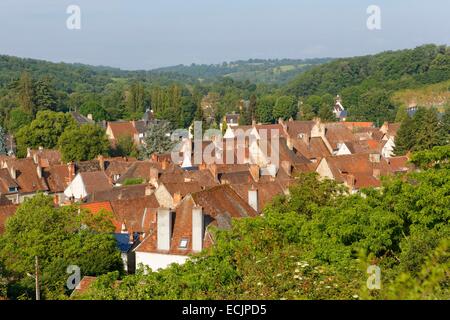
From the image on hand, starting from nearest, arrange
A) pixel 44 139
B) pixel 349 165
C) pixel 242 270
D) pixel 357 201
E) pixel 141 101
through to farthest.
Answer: pixel 242 270, pixel 357 201, pixel 349 165, pixel 44 139, pixel 141 101

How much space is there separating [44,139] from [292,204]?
51.8 m

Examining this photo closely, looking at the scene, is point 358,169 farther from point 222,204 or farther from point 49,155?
point 49,155

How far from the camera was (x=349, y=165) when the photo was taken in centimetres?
4775

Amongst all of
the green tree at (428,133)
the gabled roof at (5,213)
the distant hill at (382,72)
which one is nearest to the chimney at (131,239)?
the gabled roof at (5,213)

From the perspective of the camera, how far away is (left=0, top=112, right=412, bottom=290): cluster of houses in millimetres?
27531

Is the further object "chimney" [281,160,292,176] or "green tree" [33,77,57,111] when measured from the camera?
"green tree" [33,77,57,111]

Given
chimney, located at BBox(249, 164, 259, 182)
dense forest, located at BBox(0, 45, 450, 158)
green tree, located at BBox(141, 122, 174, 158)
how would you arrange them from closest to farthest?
chimney, located at BBox(249, 164, 259, 182) < green tree, located at BBox(141, 122, 174, 158) < dense forest, located at BBox(0, 45, 450, 158)

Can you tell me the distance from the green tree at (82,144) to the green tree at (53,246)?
38815mm

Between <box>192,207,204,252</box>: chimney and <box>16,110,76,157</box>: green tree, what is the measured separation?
52.5 meters

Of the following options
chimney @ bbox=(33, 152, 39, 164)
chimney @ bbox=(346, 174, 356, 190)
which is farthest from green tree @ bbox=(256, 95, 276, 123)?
chimney @ bbox=(346, 174, 356, 190)

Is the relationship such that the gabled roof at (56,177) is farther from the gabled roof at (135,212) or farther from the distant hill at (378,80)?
the distant hill at (378,80)

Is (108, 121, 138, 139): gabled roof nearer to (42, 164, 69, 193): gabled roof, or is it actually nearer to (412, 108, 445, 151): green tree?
(42, 164, 69, 193): gabled roof
